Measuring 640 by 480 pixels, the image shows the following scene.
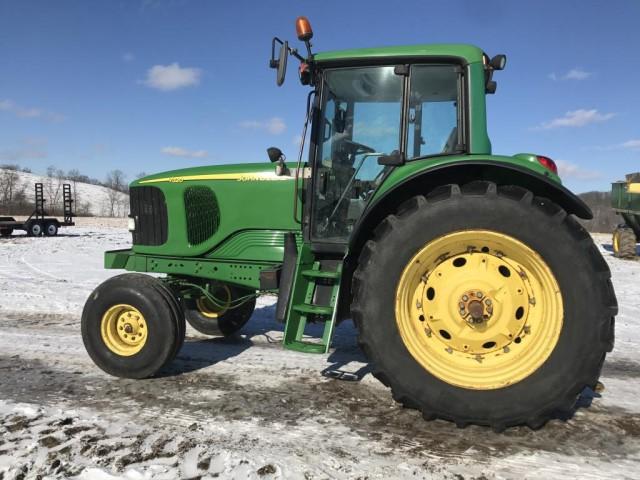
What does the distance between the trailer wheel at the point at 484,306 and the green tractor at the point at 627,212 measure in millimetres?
12217

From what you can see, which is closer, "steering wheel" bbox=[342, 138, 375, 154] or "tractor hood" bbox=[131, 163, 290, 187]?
"steering wheel" bbox=[342, 138, 375, 154]

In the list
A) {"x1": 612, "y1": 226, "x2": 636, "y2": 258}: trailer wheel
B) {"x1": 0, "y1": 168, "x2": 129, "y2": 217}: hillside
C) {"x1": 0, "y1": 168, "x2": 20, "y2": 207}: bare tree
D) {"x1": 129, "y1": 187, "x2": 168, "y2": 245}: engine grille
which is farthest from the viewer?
{"x1": 0, "y1": 168, "x2": 129, "y2": 217}: hillside

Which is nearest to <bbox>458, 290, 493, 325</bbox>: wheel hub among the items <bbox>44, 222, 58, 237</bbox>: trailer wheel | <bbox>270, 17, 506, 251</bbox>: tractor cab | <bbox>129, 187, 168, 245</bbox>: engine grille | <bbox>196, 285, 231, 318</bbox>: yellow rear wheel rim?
<bbox>270, 17, 506, 251</bbox>: tractor cab

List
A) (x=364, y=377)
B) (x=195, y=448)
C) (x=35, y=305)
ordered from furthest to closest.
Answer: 1. (x=35, y=305)
2. (x=364, y=377)
3. (x=195, y=448)

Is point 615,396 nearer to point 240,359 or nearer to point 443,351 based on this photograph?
point 443,351

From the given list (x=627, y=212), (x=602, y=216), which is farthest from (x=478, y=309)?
(x=602, y=216)

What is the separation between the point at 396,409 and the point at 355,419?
318 millimetres

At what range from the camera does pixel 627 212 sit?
13.9 meters

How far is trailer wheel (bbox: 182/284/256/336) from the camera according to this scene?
4.75 metres

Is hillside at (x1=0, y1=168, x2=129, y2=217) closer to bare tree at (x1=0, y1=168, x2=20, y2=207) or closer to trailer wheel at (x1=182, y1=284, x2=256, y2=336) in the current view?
bare tree at (x1=0, y1=168, x2=20, y2=207)

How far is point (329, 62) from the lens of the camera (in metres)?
3.31

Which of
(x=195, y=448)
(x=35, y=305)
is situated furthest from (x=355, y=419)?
(x=35, y=305)

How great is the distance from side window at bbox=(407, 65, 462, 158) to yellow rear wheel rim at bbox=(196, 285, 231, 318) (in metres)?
2.42

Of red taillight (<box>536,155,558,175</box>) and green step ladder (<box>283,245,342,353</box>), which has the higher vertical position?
red taillight (<box>536,155,558,175</box>)
